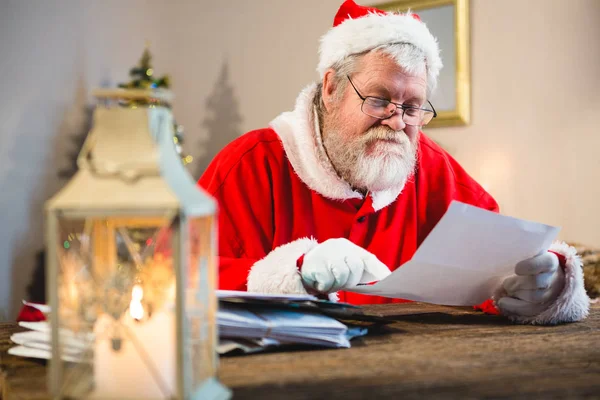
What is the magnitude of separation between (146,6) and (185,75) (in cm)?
52

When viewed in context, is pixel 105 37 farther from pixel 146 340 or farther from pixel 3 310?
pixel 146 340

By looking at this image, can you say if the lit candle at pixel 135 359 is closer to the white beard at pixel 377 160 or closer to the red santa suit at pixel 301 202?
the red santa suit at pixel 301 202

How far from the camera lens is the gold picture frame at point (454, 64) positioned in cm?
286

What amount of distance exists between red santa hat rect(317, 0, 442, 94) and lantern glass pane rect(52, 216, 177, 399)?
124 cm

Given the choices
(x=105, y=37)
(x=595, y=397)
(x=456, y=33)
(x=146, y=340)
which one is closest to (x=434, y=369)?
(x=595, y=397)

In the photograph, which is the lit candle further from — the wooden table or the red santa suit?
the red santa suit

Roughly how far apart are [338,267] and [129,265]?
1.45 feet

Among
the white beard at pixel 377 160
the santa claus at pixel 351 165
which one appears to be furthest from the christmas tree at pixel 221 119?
the white beard at pixel 377 160

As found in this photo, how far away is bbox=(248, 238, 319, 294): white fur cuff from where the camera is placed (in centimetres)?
101

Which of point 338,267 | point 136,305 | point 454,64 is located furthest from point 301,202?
point 454,64

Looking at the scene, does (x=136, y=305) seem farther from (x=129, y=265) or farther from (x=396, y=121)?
(x=396, y=121)

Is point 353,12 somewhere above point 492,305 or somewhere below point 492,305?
above

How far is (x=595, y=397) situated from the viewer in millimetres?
541

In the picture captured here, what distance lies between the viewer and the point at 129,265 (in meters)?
0.55
